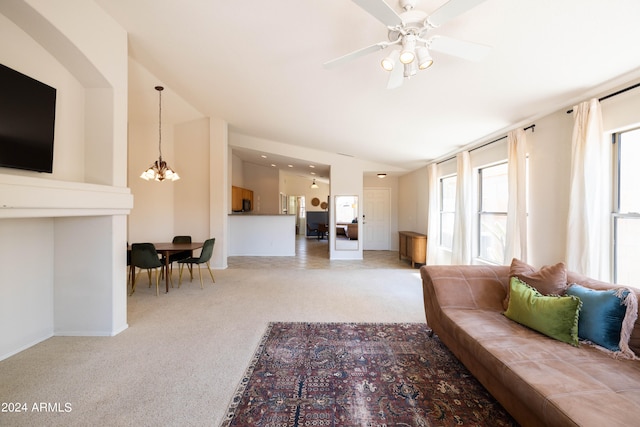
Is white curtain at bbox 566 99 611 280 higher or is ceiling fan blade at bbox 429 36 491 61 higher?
ceiling fan blade at bbox 429 36 491 61

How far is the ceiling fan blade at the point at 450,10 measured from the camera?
140cm

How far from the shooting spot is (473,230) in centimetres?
442

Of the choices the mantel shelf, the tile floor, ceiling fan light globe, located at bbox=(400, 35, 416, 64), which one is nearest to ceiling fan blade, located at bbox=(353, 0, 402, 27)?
ceiling fan light globe, located at bbox=(400, 35, 416, 64)

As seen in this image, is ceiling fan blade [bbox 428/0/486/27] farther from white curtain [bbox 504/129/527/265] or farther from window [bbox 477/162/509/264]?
window [bbox 477/162/509/264]

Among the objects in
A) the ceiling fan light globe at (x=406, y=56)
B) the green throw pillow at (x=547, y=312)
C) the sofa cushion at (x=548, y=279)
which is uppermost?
the ceiling fan light globe at (x=406, y=56)

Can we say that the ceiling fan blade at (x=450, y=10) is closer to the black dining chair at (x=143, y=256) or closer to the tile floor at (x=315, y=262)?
the black dining chair at (x=143, y=256)

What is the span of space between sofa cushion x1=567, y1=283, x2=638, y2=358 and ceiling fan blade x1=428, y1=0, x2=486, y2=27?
78.5 inches

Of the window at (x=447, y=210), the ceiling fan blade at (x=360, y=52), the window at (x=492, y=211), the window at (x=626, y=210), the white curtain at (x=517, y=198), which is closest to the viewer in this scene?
the ceiling fan blade at (x=360, y=52)

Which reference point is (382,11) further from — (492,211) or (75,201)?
(492,211)

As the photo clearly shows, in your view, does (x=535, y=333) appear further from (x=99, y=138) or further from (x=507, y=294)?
(x=99, y=138)

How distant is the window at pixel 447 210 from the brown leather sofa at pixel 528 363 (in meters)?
3.31

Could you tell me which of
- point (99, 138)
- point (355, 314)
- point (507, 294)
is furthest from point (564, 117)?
point (99, 138)

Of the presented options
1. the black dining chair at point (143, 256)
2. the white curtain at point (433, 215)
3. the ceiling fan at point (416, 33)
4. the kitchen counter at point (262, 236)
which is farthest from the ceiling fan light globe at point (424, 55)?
the kitchen counter at point (262, 236)

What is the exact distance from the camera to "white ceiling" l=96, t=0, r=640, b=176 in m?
1.80
